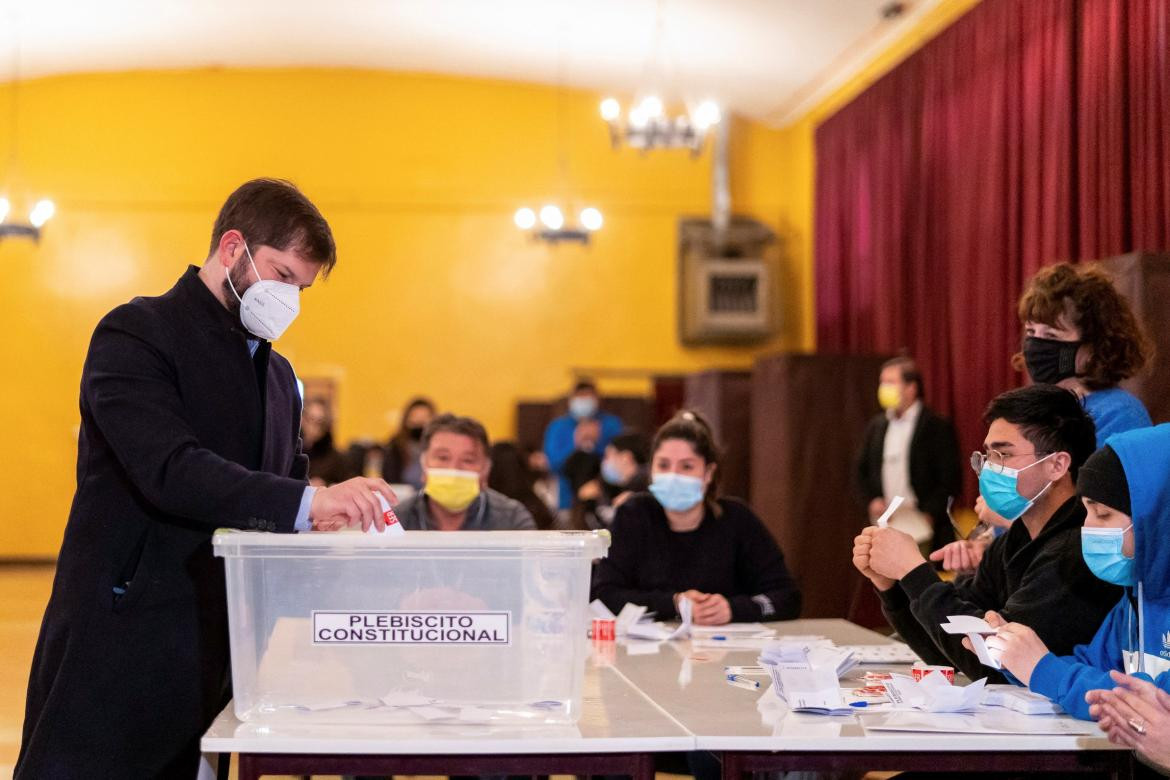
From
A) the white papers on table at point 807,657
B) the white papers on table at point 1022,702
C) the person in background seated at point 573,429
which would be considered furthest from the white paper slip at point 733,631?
the person in background seated at point 573,429

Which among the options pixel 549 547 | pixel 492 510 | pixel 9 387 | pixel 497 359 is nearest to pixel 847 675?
pixel 549 547

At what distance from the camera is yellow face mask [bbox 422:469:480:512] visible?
399cm

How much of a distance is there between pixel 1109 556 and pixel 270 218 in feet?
5.10

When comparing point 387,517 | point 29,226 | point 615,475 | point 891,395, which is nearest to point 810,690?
point 387,517

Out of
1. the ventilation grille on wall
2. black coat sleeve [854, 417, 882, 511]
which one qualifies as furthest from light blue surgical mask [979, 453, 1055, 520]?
the ventilation grille on wall

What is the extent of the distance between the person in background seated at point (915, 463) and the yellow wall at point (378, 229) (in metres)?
5.23

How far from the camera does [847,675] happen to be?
263cm

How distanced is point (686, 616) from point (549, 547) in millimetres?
1483

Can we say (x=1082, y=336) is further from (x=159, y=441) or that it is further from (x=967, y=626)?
(x=159, y=441)

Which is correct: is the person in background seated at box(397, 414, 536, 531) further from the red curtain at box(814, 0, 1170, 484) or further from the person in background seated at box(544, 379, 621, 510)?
the person in background seated at box(544, 379, 621, 510)

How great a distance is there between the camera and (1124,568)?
7.33 ft

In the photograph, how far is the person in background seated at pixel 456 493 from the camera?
400 centimetres

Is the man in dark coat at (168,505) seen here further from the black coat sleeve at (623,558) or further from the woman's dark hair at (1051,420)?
the black coat sleeve at (623,558)

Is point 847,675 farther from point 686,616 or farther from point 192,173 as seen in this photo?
point 192,173
